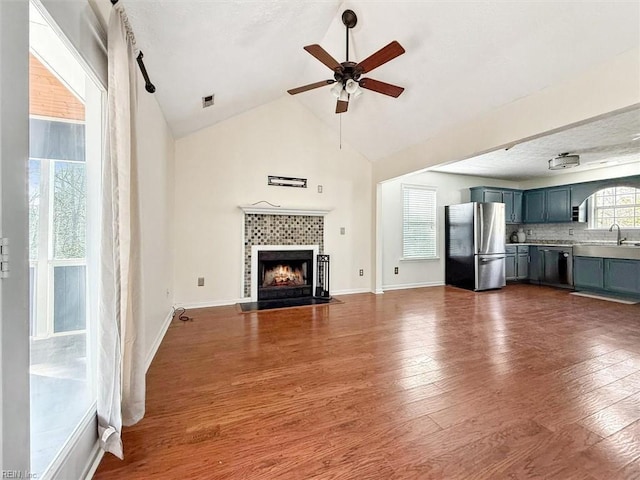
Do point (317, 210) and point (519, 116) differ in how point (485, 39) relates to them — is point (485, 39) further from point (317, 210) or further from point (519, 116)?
point (317, 210)

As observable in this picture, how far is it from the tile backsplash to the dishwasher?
69 centimetres

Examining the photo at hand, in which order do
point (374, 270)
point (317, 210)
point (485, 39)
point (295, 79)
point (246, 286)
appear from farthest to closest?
point (374, 270) → point (317, 210) → point (246, 286) → point (295, 79) → point (485, 39)

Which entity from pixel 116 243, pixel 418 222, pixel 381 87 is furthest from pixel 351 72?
pixel 418 222

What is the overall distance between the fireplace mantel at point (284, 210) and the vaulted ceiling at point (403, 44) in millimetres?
1353

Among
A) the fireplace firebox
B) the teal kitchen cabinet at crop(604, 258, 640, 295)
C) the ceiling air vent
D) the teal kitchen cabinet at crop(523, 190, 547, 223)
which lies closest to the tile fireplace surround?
the fireplace firebox

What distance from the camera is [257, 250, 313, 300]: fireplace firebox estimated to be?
449 cm

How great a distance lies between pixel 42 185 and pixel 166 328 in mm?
2454

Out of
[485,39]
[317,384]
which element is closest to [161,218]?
[317,384]

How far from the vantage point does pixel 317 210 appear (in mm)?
4660

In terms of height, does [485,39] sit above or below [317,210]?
above

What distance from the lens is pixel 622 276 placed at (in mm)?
4852

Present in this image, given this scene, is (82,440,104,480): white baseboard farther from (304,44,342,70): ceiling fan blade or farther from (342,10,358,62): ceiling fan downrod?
(342,10,358,62): ceiling fan downrod

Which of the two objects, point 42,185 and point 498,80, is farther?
point 498,80

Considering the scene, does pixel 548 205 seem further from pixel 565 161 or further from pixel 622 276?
pixel 565 161
